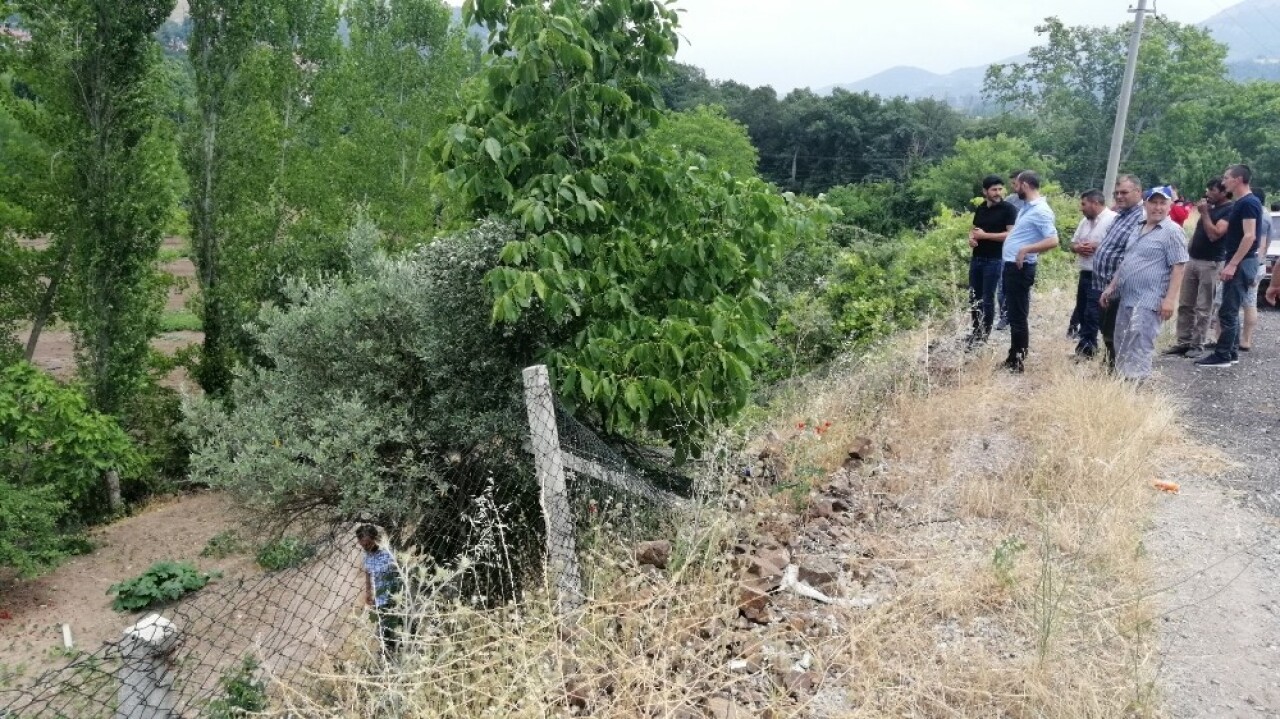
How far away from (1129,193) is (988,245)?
135cm

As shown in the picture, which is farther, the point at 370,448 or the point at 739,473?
the point at 739,473

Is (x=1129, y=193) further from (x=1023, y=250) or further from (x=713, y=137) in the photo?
(x=713, y=137)

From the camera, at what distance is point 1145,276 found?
595 cm

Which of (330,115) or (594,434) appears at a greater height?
(330,115)

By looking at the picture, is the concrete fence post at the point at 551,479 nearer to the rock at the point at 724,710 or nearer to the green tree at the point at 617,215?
the green tree at the point at 617,215

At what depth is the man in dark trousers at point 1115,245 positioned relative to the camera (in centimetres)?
614

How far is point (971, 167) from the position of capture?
42375mm

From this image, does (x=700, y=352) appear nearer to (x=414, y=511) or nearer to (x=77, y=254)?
(x=414, y=511)

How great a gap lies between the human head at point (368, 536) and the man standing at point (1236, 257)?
708cm

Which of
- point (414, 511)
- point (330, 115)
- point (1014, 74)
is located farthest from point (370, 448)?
point (1014, 74)

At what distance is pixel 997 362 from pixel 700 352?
4158mm

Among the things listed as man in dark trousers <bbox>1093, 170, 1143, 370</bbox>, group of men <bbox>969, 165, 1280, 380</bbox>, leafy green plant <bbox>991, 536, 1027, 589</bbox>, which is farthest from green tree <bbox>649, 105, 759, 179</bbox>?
leafy green plant <bbox>991, 536, 1027, 589</bbox>

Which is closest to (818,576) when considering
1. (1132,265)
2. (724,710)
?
(724,710)

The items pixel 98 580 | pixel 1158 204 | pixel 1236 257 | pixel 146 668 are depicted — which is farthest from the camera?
pixel 98 580
